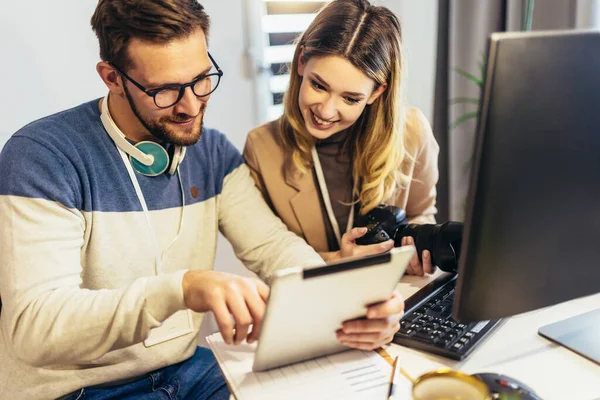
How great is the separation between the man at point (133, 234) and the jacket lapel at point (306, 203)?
11 centimetres

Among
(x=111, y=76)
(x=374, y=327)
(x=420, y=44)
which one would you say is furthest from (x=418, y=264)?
(x=420, y=44)

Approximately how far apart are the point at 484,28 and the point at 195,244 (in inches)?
65.6

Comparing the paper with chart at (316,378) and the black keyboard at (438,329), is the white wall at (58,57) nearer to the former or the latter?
the paper with chart at (316,378)

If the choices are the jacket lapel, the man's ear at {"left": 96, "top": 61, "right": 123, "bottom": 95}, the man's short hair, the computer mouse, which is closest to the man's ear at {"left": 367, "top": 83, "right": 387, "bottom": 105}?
the jacket lapel

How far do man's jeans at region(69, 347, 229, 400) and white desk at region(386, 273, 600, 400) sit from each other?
445 mm

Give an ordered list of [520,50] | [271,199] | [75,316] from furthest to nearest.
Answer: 1. [271,199]
2. [75,316]
3. [520,50]

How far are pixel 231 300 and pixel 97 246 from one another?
43 centimetres

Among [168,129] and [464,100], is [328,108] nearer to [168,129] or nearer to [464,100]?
[168,129]

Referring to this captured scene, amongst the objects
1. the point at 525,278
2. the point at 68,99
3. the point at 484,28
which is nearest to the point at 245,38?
the point at 68,99

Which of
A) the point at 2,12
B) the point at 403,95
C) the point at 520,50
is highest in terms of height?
the point at 2,12

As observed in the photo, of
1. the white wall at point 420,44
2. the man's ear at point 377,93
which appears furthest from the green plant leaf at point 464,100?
the man's ear at point 377,93

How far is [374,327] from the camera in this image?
757 mm

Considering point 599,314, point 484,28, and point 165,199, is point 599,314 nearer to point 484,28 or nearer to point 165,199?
point 165,199

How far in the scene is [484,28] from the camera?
7.29 ft
